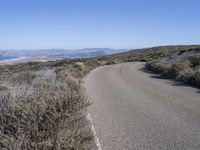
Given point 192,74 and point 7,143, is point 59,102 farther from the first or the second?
point 192,74

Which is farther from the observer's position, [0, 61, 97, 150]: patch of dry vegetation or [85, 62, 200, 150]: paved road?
[85, 62, 200, 150]: paved road

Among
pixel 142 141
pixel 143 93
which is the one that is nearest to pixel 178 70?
pixel 143 93

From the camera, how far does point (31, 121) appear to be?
5945mm

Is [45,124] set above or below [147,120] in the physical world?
above

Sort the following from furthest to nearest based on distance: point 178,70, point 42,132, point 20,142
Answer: point 178,70 → point 42,132 → point 20,142

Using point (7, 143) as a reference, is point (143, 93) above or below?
below

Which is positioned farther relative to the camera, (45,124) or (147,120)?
(147,120)

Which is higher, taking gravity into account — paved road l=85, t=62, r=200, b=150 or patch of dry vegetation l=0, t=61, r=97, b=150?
patch of dry vegetation l=0, t=61, r=97, b=150

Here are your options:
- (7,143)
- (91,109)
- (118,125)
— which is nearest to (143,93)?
(91,109)

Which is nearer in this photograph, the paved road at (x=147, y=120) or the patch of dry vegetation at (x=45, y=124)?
the patch of dry vegetation at (x=45, y=124)

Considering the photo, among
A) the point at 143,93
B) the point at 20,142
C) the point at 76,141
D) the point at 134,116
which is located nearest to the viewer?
the point at 20,142

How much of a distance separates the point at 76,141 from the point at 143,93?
1094cm

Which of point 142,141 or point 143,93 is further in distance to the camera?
point 143,93

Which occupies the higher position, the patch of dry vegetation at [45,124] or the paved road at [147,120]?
the patch of dry vegetation at [45,124]
